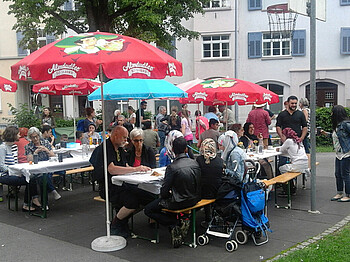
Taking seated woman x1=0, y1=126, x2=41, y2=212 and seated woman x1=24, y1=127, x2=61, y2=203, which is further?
seated woman x1=24, y1=127, x2=61, y2=203

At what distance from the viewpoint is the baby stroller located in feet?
18.7

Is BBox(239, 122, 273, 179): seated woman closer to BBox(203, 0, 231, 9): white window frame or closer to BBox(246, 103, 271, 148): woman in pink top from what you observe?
BBox(246, 103, 271, 148): woman in pink top

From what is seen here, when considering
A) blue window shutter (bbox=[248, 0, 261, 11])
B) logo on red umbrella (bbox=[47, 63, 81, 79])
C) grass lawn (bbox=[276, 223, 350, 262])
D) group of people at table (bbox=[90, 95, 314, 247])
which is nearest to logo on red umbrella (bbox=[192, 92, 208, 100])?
group of people at table (bbox=[90, 95, 314, 247])

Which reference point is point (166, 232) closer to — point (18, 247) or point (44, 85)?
point (18, 247)

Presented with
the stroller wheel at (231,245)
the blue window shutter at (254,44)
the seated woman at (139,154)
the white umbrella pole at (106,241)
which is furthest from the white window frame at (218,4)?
the stroller wheel at (231,245)

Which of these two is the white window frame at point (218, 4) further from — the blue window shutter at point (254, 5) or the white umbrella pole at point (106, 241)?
the white umbrella pole at point (106, 241)

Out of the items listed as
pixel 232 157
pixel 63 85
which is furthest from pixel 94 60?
pixel 63 85

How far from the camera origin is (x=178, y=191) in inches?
218

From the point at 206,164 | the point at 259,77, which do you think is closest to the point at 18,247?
the point at 206,164

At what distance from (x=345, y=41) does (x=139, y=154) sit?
70.6 ft

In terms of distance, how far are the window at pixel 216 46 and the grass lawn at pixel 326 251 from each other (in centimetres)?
2090

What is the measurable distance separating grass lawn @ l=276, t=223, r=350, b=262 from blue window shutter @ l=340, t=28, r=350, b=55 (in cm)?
2083

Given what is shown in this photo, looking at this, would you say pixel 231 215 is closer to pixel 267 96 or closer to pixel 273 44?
pixel 267 96

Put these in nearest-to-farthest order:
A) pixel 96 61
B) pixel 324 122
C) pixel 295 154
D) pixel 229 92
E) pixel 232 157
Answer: pixel 96 61 < pixel 232 157 < pixel 295 154 < pixel 229 92 < pixel 324 122
